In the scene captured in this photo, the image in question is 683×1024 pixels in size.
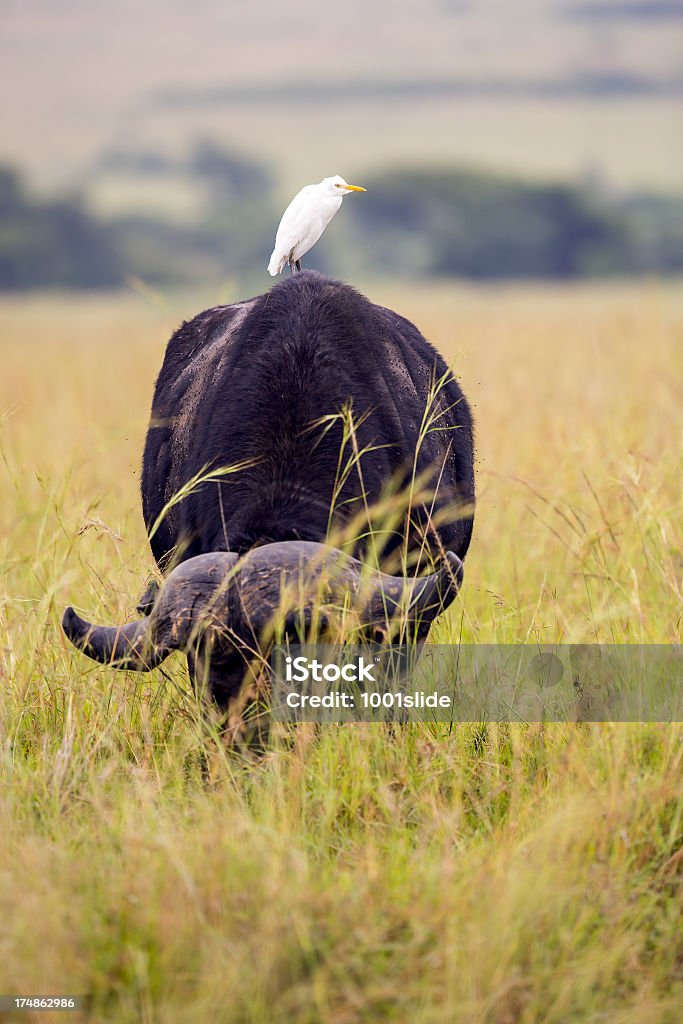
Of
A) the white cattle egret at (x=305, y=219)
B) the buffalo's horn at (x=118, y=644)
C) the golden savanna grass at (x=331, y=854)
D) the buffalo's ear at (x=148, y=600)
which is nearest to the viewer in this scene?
the golden savanna grass at (x=331, y=854)

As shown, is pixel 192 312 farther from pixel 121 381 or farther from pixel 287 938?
pixel 121 381

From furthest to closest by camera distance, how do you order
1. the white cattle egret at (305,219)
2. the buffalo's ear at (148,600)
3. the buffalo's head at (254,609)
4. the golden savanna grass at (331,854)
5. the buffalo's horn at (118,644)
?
1. the white cattle egret at (305,219)
2. the buffalo's ear at (148,600)
3. the buffalo's horn at (118,644)
4. the buffalo's head at (254,609)
5. the golden savanna grass at (331,854)

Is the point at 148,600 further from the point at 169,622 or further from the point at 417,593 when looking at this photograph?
the point at 417,593

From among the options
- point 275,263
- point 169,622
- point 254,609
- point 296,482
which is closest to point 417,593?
point 254,609

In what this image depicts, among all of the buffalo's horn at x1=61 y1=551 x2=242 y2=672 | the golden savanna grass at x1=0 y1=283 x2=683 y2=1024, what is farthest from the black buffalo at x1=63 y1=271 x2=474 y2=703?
the golden savanna grass at x1=0 y1=283 x2=683 y2=1024

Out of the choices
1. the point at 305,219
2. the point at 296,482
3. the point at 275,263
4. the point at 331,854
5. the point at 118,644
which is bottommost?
the point at 331,854

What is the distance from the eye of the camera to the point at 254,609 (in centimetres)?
343

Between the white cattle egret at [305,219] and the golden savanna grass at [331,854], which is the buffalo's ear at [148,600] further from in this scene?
the white cattle egret at [305,219]

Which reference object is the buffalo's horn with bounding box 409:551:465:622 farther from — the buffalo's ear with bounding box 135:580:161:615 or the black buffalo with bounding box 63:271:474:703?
the buffalo's ear with bounding box 135:580:161:615

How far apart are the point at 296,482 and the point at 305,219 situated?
1880 mm

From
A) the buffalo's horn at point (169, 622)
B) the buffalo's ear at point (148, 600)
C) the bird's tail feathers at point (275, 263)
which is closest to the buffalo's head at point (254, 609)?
the buffalo's horn at point (169, 622)

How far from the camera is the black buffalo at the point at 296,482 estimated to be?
11.5 ft

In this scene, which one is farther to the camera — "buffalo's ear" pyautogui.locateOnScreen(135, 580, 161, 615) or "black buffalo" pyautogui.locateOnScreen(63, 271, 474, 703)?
"buffalo's ear" pyautogui.locateOnScreen(135, 580, 161, 615)

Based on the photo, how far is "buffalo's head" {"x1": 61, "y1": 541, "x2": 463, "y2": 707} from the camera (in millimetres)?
3438
